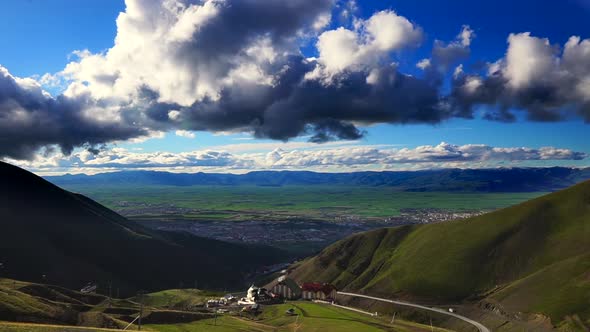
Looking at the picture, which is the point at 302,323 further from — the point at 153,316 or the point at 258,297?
the point at 258,297

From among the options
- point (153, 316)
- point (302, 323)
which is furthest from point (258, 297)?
point (153, 316)

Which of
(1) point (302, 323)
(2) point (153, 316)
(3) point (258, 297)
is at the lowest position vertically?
(3) point (258, 297)

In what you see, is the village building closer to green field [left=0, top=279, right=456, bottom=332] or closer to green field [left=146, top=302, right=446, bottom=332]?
green field [left=0, top=279, right=456, bottom=332]

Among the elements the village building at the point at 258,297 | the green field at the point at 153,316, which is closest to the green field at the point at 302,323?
the green field at the point at 153,316

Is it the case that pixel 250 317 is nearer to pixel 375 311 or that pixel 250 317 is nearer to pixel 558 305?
pixel 375 311

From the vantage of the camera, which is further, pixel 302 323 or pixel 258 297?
pixel 258 297

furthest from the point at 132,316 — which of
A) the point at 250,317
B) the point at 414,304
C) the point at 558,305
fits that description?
the point at 558,305

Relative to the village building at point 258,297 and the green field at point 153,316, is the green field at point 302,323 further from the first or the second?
the village building at point 258,297

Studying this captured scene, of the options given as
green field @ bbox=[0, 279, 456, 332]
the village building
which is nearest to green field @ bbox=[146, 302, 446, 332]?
green field @ bbox=[0, 279, 456, 332]

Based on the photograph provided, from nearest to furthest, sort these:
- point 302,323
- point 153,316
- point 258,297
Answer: point 153,316 < point 302,323 < point 258,297

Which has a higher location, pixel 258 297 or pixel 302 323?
pixel 302 323

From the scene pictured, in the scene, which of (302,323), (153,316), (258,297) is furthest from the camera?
(258,297)
